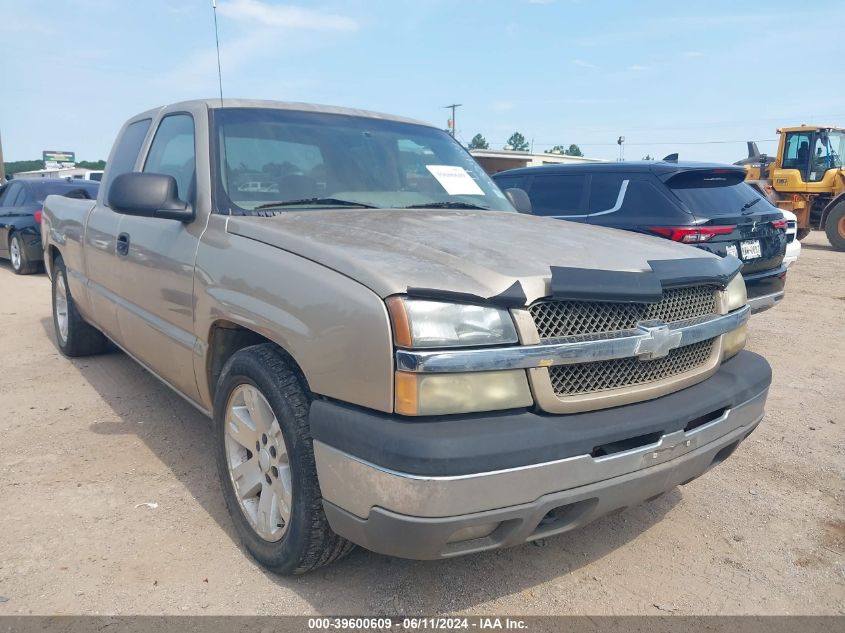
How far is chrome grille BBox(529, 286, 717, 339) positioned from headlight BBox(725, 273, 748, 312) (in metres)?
0.33

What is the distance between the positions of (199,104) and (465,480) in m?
2.48

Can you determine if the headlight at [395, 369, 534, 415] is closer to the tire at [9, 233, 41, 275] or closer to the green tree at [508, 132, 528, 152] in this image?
the tire at [9, 233, 41, 275]

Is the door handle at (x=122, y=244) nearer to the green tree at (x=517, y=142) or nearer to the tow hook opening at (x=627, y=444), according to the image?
the tow hook opening at (x=627, y=444)

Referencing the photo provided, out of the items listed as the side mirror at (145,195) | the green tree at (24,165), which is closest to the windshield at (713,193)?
the side mirror at (145,195)

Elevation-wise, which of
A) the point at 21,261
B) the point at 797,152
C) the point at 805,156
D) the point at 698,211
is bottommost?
the point at 21,261

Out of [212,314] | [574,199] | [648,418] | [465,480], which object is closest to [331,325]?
[465,480]

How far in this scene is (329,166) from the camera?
10.8 feet

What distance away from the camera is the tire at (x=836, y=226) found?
615 inches

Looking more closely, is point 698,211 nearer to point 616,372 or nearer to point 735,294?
point 735,294

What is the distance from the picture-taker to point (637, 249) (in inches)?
106

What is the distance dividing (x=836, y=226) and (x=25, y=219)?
16807 millimetres

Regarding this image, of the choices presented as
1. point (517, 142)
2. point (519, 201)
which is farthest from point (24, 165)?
point (519, 201)

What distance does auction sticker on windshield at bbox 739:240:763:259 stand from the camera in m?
5.76

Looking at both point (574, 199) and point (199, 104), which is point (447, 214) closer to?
point (199, 104)
